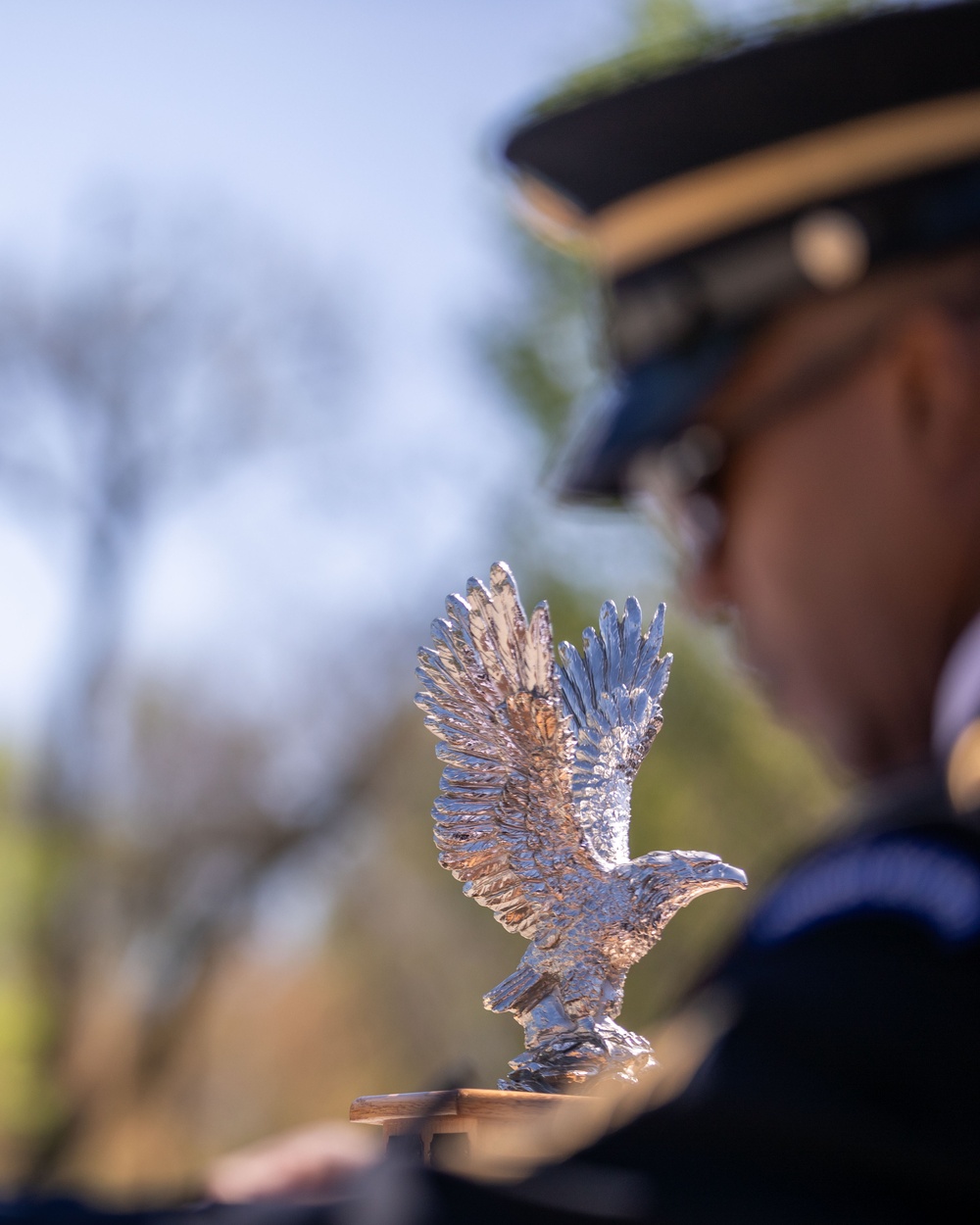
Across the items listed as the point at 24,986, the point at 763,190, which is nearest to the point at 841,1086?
the point at 763,190

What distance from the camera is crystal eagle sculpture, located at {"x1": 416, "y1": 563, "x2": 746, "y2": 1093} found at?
1860 mm

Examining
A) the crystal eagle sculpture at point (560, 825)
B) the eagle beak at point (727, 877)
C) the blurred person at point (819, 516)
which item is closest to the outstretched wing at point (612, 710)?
the crystal eagle sculpture at point (560, 825)

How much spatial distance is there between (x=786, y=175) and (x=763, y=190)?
2 cm

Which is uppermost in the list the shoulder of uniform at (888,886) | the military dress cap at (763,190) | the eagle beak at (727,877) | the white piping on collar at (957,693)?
the military dress cap at (763,190)

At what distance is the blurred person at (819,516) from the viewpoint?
80 cm

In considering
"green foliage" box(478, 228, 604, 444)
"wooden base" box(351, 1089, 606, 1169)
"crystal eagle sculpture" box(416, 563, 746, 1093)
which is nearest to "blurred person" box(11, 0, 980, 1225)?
"wooden base" box(351, 1089, 606, 1169)

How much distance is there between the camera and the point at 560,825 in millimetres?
1956

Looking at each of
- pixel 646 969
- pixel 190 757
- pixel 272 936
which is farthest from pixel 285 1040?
pixel 646 969

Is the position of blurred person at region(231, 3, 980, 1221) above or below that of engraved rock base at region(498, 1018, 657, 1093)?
above

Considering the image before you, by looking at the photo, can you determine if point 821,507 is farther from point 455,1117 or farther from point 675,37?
point 675,37

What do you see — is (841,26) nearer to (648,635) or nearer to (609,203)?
(609,203)

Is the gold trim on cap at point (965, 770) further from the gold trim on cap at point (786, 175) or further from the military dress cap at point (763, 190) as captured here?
the gold trim on cap at point (786, 175)

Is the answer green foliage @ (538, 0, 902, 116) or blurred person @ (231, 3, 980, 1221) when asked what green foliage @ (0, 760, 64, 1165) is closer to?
green foliage @ (538, 0, 902, 116)

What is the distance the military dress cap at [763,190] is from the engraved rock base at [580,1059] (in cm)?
74
